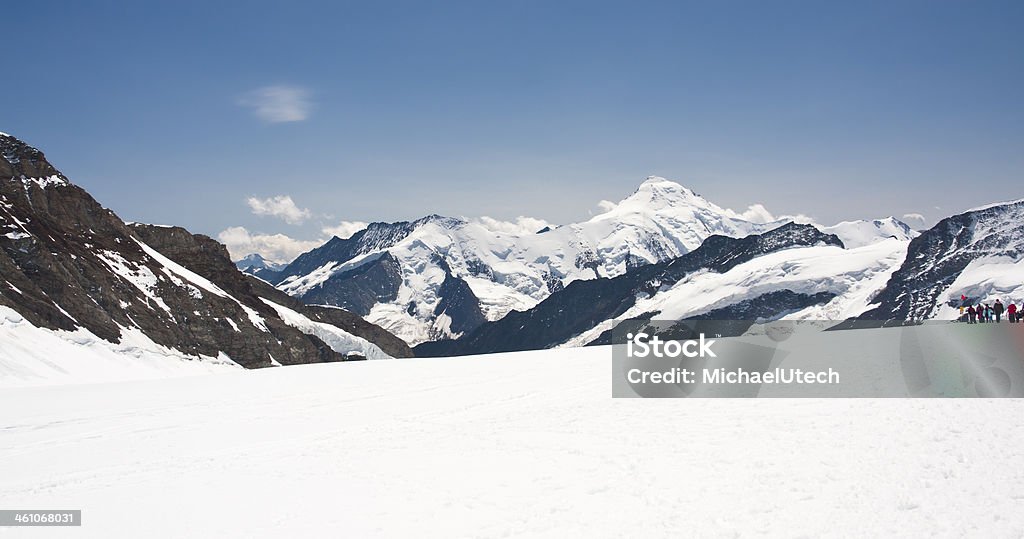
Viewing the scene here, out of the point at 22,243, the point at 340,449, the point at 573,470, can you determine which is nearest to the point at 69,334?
A: the point at 22,243

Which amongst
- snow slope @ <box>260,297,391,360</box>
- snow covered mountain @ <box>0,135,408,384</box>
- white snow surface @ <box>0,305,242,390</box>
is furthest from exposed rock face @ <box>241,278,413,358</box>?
white snow surface @ <box>0,305,242,390</box>

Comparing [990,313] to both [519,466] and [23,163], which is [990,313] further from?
[23,163]

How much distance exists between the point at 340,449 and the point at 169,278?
84.6m

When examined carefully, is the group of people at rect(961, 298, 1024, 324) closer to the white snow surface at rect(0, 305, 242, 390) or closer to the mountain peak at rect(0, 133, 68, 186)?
the white snow surface at rect(0, 305, 242, 390)

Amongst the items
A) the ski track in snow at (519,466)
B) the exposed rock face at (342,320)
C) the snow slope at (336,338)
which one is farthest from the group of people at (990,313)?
the exposed rock face at (342,320)

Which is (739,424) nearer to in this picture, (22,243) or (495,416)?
(495,416)

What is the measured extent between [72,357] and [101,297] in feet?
81.4

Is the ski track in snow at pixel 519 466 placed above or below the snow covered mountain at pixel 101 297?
below

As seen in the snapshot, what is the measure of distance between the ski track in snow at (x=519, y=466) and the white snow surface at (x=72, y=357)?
21501 millimetres

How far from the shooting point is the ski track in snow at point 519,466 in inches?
451

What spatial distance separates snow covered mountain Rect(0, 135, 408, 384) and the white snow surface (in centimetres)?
13

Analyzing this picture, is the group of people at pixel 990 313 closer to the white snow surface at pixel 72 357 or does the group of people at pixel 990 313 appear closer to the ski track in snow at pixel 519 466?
the ski track in snow at pixel 519 466

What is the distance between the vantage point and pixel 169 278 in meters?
89.9

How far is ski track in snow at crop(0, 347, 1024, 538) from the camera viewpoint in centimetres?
1145
